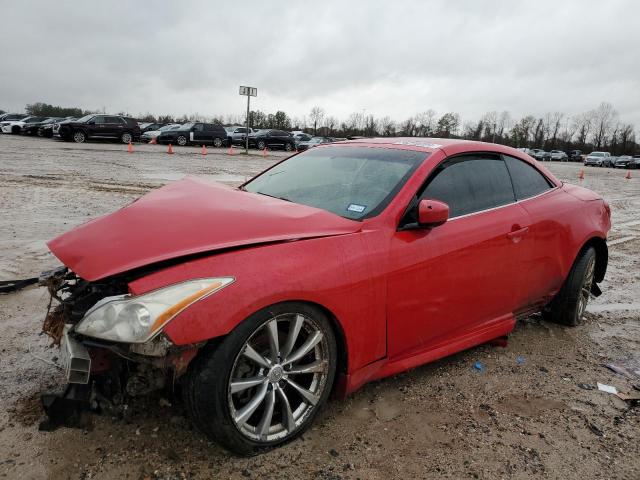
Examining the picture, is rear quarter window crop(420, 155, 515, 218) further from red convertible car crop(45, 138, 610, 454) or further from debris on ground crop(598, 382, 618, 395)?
debris on ground crop(598, 382, 618, 395)

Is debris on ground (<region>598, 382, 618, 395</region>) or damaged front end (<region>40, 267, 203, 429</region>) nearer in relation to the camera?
damaged front end (<region>40, 267, 203, 429</region>)

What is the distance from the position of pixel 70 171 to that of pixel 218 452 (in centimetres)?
1276

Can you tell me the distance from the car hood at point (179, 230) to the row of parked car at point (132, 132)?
2547 cm

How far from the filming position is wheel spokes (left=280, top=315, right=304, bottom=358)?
7.83 feet

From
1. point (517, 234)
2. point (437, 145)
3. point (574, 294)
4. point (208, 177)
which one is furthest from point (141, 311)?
point (208, 177)

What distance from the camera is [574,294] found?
13.8 ft

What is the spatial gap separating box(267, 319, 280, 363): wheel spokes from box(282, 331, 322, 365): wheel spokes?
0.24ft

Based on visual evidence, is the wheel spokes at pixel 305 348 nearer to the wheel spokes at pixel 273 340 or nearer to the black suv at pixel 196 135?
the wheel spokes at pixel 273 340

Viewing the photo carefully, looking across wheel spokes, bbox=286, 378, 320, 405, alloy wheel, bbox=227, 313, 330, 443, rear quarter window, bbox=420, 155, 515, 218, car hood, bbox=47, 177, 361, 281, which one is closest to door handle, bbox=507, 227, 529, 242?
rear quarter window, bbox=420, 155, 515, 218

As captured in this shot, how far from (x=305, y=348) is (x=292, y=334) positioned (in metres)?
0.11

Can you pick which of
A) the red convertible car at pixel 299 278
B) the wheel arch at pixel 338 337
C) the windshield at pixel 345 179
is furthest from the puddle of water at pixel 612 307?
the wheel arch at pixel 338 337

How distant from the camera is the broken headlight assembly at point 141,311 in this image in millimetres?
2037

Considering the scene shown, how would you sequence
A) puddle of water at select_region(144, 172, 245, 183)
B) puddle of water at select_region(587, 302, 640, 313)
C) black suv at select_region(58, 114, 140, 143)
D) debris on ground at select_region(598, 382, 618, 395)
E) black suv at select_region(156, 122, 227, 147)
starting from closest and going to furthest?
debris on ground at select_region(598, 382, 618, 395), puddle of water at select_region(587, 302, 640, 313), puddle of water at select_region(144, 172, 245, 183), black suv at select_region(58, 114, 140, 143), black suv at select_region(156, 122, 227, 147)

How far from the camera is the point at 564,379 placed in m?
3.46
